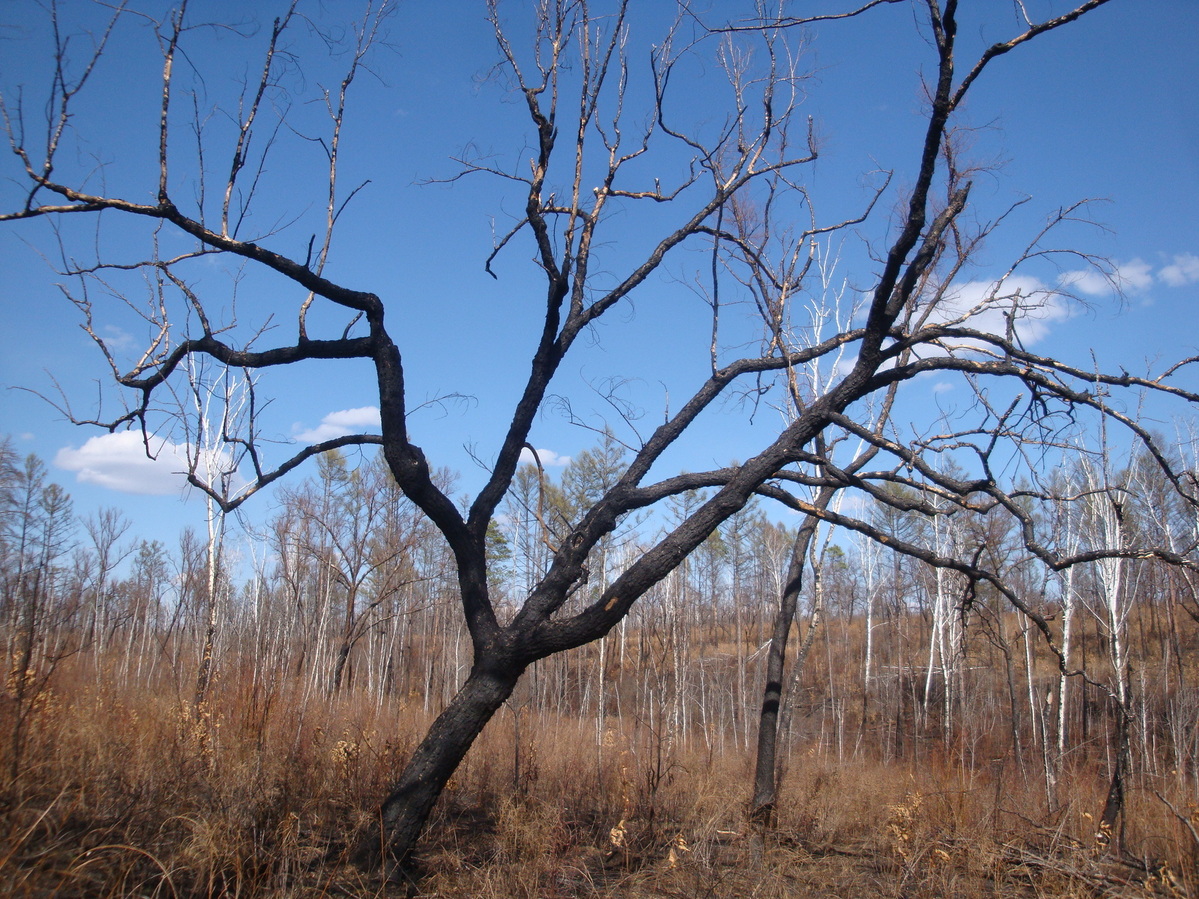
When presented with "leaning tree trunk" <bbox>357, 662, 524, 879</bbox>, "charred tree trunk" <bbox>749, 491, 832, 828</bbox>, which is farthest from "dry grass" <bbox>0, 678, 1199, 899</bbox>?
"charred tree trunk" <bbox>749, 491, 832, 828</bbox>

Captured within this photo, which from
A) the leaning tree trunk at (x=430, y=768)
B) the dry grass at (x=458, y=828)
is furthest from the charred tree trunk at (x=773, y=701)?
the leaning tree trunk at (x=430, y=768)

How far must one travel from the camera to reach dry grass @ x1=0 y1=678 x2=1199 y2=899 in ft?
12.5

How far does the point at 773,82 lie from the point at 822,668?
1215 inches

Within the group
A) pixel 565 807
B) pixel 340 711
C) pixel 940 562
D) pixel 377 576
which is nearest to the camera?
pixel 940 562

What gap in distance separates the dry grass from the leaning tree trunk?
23 cm

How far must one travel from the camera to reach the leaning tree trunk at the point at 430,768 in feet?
14.5

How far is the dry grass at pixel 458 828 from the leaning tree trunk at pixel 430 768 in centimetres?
23

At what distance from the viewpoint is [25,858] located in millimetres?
3268

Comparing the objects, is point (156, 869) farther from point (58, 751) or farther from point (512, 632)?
point (512, 632)

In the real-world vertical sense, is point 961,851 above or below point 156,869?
below

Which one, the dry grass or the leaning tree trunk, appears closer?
the dry grass

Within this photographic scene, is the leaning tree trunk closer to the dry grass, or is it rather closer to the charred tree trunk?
the dry grass

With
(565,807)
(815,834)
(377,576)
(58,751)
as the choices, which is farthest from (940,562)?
(377,576)

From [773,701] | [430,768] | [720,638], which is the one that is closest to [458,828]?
[430,768]
